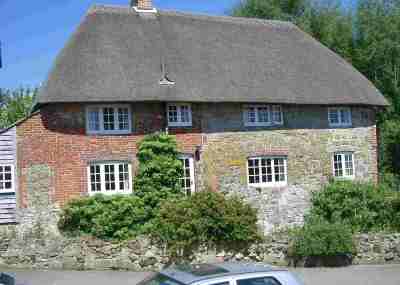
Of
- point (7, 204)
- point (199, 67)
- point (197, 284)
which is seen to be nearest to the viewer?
point (197, 284)

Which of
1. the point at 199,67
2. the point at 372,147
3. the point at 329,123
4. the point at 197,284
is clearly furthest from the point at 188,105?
the point at 197,284

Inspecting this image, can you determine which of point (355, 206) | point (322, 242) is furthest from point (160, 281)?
point (355, 206)

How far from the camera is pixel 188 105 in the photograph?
24141mm

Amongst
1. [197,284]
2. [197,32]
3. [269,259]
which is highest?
[197,32]

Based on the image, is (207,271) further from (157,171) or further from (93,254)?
(157,171)

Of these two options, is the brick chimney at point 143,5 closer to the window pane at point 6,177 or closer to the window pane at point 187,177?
the window pane at point 187,177

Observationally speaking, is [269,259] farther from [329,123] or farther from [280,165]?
[329,123]

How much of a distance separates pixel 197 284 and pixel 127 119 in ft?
51.9

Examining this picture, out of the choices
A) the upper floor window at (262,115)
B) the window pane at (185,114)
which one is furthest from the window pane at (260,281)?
the upper floor window at (262,115)

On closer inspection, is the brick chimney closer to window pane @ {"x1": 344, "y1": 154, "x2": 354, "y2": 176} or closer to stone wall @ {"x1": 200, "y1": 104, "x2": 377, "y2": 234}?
stone wall @ {"x1": 200, "y1": 104, "x2": 377, "y2": 234}

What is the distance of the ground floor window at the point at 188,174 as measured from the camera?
24.0 metres

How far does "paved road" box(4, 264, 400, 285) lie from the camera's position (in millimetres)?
17203

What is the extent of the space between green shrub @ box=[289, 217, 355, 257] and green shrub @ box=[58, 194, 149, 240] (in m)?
5.72

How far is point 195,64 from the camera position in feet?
83.0
